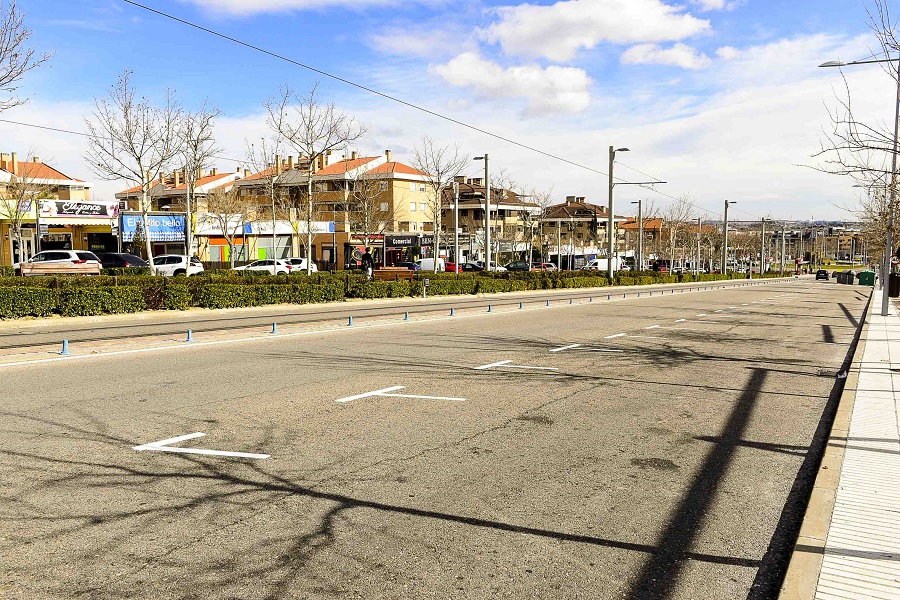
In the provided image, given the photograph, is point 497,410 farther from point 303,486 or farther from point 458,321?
point 458,321

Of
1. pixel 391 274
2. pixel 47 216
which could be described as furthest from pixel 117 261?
pixel 391 274

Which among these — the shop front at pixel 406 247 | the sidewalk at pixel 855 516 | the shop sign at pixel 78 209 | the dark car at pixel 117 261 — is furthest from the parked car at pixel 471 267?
the sidewalk at pixel 855 516

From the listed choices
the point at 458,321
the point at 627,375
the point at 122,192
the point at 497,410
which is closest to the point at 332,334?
the point at 458,321

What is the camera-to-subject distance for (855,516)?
4727 millimetres

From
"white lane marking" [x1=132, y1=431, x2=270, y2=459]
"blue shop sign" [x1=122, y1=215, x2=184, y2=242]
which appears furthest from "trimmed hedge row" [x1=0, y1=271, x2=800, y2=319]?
"blue shop sign" [x1=122, y1=215, x2=184, y2=242]

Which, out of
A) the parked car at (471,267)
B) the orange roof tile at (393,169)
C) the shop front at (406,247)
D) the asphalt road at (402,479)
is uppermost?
the orange roof tile at (393,169)

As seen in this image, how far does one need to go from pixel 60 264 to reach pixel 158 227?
21005 mm

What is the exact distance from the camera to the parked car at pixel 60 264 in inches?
1272

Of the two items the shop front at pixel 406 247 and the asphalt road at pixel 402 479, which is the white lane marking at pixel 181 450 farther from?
the shop front at pixel 406 247

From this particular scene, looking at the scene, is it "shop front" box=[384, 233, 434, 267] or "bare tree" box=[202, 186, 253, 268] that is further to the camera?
"shop front" box=[384, 233, 434, 267]

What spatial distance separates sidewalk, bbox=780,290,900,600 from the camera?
373 cm

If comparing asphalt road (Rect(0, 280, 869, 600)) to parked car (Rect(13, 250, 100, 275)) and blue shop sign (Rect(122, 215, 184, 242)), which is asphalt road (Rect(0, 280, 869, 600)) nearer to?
parked car (Rect(13, 250, 100, 275))

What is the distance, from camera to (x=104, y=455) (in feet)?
19.9

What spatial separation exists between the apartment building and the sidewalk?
43533mm
